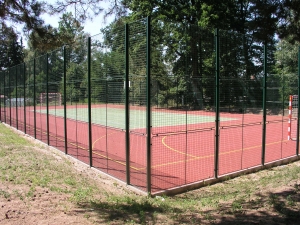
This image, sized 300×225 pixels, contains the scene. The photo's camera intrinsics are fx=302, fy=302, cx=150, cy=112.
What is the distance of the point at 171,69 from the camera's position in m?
7.65

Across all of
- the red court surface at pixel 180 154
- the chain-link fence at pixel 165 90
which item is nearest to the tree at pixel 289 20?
the chain-link fence at pixel 165 90

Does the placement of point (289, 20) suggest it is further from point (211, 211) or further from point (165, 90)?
point (211, 211)

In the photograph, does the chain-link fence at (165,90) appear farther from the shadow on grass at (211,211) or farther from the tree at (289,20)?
the shadow on grass at (211,211)

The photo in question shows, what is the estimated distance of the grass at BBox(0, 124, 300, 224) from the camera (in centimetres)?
445

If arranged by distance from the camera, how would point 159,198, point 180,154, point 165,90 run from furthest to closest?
point 180,154 → point 165,90 → point 159,198

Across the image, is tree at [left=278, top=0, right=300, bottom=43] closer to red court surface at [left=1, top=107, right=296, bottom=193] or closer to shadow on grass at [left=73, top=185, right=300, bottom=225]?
red court surface at [left=1, top=107, right=296, bottom=193]

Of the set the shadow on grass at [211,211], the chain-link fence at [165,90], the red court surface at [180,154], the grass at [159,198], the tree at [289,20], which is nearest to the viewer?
the shadow on grass at [211,211]

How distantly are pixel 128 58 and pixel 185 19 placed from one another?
1032 inches

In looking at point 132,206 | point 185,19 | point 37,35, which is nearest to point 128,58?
point 37,35

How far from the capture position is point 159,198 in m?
6.13

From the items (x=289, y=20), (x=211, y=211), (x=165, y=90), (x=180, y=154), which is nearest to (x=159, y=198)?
(x=211, y=211)

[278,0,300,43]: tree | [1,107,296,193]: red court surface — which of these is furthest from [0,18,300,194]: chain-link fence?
[278,0,300,43]: tree

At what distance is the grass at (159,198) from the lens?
14.6 feet

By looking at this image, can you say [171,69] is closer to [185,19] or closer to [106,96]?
[106,96]
